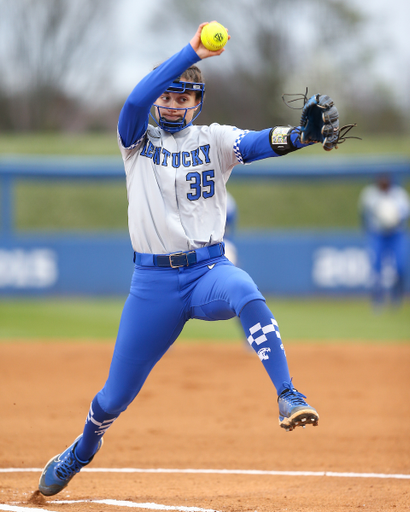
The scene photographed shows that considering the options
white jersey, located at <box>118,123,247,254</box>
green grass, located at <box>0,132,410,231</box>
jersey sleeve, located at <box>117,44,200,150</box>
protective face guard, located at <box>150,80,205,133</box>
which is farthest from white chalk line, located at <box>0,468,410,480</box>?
green grass, located at <box>0,132,410,231</box>

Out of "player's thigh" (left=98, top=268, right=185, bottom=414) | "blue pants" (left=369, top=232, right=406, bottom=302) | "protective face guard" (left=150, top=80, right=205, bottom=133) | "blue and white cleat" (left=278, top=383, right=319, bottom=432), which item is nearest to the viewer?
"blue and white cleat" (left=278, top=383, right=319, bottom=432)

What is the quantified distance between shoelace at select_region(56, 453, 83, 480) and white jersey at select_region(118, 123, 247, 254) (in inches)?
49.3

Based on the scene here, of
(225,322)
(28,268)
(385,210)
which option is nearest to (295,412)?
(225,322)

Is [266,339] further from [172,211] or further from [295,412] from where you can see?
[172,211]

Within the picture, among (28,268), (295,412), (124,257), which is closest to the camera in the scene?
(295,412)

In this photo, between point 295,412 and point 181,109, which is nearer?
point 295,412

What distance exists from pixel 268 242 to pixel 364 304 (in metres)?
2.35

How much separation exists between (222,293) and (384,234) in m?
10.0

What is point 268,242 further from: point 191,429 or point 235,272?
point 235,272

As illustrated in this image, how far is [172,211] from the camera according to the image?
3.47 meters

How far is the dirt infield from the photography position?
383 centimetres

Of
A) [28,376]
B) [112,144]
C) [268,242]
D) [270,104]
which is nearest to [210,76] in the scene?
[270,104]

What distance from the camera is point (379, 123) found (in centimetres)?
2589

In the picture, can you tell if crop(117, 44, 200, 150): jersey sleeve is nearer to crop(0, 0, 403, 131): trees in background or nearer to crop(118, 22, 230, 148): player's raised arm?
crop(118, 22, 230, 148): player's raised arm
